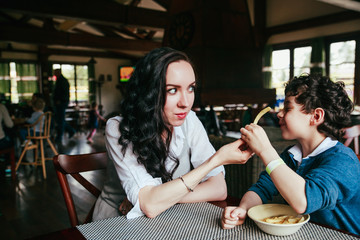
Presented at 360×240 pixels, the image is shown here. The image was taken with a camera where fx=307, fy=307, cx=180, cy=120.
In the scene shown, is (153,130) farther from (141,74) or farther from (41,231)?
(41,231)

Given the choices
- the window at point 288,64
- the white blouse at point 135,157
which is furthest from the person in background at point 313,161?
the window at point 288,64

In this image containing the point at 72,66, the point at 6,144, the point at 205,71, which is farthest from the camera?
the point at 72,66

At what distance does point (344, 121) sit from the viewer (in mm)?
1015

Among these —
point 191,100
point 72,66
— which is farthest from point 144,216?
point 72,66

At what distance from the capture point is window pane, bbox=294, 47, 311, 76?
809cm

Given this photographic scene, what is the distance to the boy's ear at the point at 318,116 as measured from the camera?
986 mm

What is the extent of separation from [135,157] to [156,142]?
3.9 inches

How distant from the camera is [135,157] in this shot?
1051mm

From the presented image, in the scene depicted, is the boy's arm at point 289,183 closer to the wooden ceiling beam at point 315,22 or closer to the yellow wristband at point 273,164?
the yellow wristband at point 273,164

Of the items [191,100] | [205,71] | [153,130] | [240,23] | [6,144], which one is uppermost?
[240,23]

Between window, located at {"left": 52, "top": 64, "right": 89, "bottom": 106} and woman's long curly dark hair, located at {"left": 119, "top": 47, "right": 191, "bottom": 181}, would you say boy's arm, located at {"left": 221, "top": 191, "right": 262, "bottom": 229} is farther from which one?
window, located at {"left": 52, "top": 64, "right": 89, "bottom": 106}

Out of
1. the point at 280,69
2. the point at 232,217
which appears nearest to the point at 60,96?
the point at 232,217

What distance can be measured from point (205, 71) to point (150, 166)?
351 cm

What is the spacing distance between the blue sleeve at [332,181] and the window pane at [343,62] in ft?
23.3
